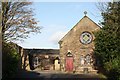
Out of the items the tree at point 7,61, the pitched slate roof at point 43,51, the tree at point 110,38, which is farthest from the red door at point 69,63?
the tree at point 7,61

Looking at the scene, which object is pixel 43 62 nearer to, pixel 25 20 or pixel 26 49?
pixel 26 49

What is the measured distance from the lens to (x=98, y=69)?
169 feet

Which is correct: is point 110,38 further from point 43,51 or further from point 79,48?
point 43,51

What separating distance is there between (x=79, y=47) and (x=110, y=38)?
15117 mm

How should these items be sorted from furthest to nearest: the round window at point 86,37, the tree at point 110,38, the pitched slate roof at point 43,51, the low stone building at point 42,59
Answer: the pitched slate roof at point 43,51 < the low stone building at point 42,59 < the round window at point 86,37 < the tree at point 110,38

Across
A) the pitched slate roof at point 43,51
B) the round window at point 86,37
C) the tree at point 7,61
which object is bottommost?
the tree at point 7,61

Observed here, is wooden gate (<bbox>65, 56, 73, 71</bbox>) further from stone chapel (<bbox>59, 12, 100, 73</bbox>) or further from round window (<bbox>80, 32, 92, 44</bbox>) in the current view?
round window (<bbox>80, 32, 92, 44</bbox>)

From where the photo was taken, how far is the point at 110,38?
38219mm

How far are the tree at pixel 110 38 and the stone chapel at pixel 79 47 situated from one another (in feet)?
36.4

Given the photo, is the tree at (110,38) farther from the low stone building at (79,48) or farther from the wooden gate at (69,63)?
the wooden gate at (69,63)

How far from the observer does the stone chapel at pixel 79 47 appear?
173ft

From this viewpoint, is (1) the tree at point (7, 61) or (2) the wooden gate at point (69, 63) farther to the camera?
(2) the wooden gate at point (69, 63)

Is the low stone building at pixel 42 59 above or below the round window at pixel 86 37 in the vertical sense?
below

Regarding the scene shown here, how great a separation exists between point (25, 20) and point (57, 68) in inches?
691
